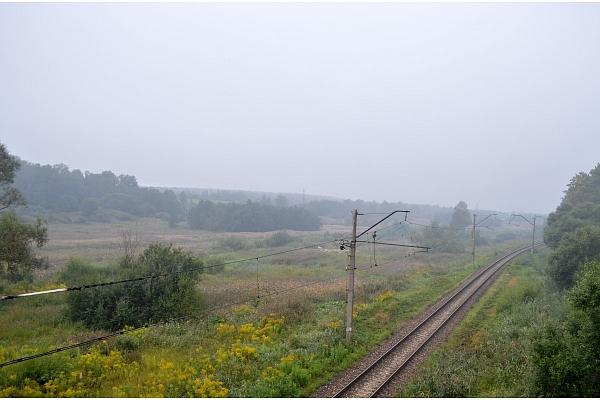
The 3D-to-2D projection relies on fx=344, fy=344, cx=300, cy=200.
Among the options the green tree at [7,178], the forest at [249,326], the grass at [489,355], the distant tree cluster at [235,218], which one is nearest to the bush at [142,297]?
the forest at [249,326]

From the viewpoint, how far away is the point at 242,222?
99.9 metres

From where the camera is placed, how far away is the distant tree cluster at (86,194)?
9988 centimetres

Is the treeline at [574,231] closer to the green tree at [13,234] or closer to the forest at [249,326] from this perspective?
the forest at [249,326]

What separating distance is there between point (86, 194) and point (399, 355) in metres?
123

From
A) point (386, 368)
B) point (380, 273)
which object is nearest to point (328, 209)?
point (380, 273)

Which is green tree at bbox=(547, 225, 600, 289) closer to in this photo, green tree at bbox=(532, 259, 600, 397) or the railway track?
the railway track

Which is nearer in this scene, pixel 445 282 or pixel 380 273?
pixel 445 282

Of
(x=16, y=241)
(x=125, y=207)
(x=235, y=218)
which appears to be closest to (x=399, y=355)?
(x=16, y=241)

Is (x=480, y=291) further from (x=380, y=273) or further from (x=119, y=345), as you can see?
Answer: (x=119, y=345)

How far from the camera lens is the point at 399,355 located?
17094 millimetres

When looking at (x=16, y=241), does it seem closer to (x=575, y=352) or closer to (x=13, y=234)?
(x=13, y=234)

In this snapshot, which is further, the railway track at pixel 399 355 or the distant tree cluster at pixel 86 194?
the distant tree cluster at pixel 86 194

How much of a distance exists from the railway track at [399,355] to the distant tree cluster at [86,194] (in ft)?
316

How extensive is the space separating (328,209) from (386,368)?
177 metres
